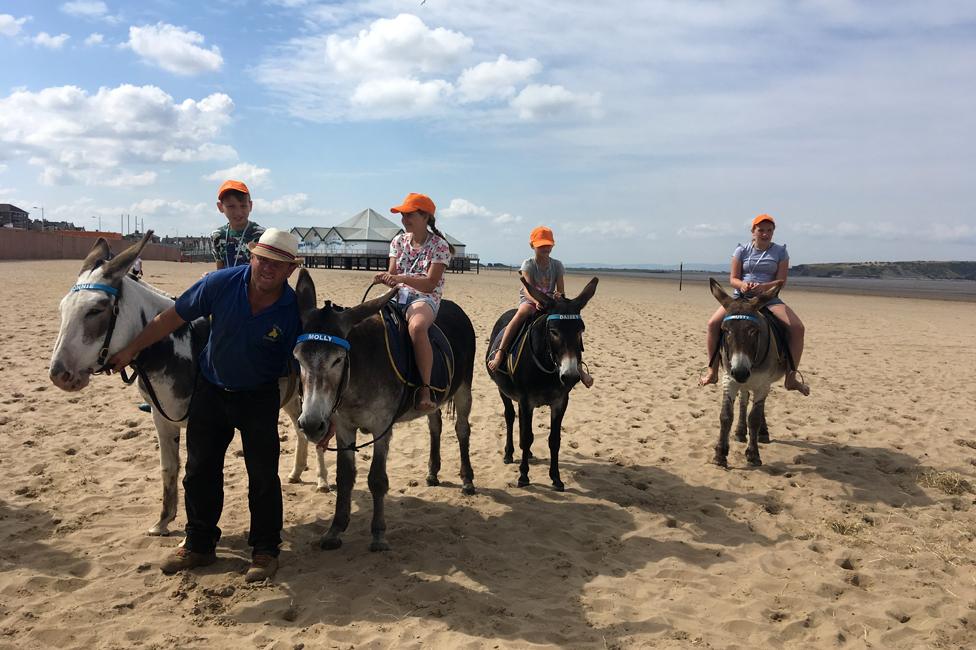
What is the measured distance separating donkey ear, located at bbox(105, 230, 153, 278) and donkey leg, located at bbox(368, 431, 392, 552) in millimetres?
2237

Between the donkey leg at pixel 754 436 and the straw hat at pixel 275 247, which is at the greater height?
the straw hat at pixel 275 247

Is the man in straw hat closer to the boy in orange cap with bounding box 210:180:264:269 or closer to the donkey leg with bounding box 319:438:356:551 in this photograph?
the donkey leg with bounding box 319:438:356:551

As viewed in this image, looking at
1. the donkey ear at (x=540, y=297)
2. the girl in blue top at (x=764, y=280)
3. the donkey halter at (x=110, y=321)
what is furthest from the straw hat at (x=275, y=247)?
the girl in blue top at (x=764, y=280)

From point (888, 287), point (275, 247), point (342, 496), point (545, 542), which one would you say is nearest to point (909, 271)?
point (888, 287)

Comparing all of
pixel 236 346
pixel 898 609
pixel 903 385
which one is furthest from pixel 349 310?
pixel 903 385

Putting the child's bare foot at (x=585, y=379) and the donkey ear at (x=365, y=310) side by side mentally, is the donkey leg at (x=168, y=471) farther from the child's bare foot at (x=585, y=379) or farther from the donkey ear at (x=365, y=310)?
the child's bare foot at (x=585, y=379)

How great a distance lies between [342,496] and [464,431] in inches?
68.4

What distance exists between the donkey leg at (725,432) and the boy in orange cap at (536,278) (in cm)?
181

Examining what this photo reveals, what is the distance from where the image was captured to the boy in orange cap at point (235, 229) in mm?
5508

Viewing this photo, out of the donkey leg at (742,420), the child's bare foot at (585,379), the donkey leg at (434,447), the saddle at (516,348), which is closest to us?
the child's bare foot at (585,379)

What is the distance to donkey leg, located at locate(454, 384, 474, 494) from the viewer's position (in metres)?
6.18

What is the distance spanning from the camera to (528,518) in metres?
5.59

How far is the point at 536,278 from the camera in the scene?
7.09m

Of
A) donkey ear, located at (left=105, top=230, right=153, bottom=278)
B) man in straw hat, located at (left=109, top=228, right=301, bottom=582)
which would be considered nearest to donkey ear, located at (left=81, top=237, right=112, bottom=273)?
donkey ear, located at (left=105, top=230, right=153, bottom=278)
